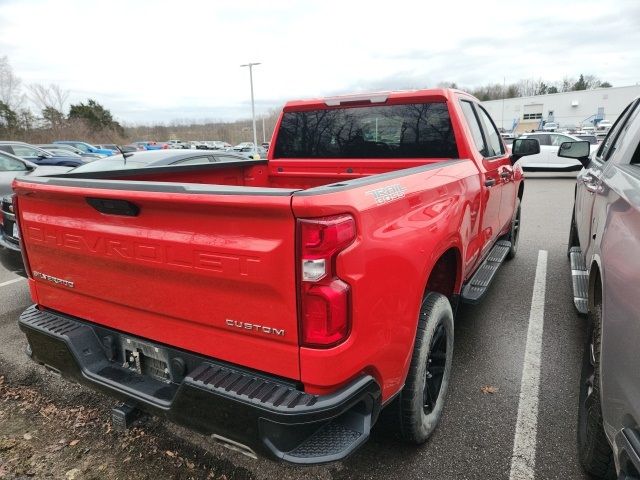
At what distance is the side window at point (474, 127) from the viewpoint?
12.1ft

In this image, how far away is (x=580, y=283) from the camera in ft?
11.1

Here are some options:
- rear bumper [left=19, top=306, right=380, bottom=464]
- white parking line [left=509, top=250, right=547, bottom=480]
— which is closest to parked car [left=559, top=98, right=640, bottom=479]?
white parking line [left=509, top=250, right=547, bottom=480]

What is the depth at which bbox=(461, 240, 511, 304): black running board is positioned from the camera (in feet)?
10.9

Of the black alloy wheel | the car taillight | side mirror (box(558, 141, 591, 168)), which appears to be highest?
side mirror (box(558, 141, 591, 168))

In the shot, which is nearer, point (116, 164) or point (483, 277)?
point (483, 277)

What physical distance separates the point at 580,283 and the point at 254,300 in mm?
2793

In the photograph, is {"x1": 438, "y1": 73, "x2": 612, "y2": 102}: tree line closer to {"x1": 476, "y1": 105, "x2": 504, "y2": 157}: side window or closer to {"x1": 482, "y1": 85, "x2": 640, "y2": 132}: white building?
{"x1": 482, "y1": 85, "x2": 640, "y2": 132}: white building

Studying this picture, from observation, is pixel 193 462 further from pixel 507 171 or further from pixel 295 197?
pixel 507 171

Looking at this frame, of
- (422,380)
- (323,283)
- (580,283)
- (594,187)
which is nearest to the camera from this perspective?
(323,283)

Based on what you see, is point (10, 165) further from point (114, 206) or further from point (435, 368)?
point (435, 368)

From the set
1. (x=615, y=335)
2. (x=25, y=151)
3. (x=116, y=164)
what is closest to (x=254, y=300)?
(x=615, y=335)

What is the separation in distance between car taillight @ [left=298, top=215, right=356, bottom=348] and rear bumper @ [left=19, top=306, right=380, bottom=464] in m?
0.24

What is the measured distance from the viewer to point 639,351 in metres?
1.43

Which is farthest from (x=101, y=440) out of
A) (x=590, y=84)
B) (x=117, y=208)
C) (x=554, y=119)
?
(x=590, y=84)
